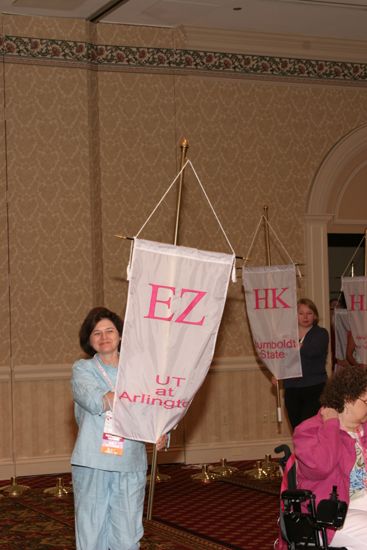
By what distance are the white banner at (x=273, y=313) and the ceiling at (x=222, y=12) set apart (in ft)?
7.88

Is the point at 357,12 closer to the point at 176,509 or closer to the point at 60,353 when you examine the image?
the point at 60,353

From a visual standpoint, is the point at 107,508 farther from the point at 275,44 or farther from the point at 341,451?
the point at 275,44

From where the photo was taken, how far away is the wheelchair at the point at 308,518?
3.90 metres

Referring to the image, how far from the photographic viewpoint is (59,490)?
806 cm

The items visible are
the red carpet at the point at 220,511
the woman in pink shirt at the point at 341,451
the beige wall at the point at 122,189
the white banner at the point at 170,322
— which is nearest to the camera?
the woman in pink shirt at the point at 341,451

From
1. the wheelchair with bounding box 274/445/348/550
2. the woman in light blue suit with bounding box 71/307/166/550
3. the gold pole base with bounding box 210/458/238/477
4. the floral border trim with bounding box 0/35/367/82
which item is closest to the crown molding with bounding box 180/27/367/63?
the floral border trim with bounding box 0/35/367/82

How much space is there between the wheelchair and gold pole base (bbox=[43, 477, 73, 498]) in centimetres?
423

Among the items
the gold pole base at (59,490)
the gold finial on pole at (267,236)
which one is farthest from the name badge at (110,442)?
the gold finial on pole at (267,236)

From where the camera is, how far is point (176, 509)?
7.38 metres

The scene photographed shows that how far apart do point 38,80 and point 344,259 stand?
409 cm

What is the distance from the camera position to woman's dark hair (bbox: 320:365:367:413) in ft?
14.3

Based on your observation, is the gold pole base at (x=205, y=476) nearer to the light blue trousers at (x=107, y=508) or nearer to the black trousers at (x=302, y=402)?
the black trousers at (x=302, y=402)

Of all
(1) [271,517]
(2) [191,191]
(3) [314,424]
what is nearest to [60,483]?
(1) [271,517]

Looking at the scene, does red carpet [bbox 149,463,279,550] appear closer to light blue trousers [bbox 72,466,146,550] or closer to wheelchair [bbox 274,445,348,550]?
light blue trousers [bbox 72,466,146,550]
